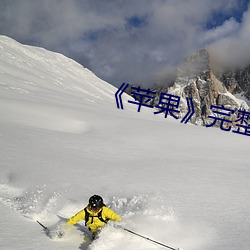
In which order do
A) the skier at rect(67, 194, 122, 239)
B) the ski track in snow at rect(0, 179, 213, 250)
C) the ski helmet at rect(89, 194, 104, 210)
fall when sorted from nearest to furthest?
the ski track in snow at rect(0, 179, 213, 250) < the ski helmet at rect(89, 194, 104, 210) < the skier at rect(67, 194, 122, 239)

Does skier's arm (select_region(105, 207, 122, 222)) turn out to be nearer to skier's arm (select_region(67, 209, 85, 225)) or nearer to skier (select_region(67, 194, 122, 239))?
skier (select_region(67, 194, 122, 239))

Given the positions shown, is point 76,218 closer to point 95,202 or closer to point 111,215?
point 95,202

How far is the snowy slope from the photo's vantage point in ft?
16.9

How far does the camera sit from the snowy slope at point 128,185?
16.9 ft

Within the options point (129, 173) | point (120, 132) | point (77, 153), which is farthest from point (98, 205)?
point (120, 132)

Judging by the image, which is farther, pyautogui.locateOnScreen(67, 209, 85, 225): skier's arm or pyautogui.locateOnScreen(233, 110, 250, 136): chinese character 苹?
pyautogui.locateOnScreen(233, 110, 250, 136): chinese character 苹

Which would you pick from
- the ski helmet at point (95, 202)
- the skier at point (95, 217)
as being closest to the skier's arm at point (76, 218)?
the skier at point (95, 217)

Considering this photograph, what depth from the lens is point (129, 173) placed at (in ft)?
27.8

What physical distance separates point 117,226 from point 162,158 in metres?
5.35

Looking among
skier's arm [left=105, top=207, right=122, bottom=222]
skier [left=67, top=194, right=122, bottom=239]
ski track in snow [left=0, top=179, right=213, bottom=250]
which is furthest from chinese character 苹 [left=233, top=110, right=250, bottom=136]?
skier [left=67, top=194, right=122, bottom=239]

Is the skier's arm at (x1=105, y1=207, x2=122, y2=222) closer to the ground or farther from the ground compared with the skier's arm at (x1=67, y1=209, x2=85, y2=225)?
farther from the ground

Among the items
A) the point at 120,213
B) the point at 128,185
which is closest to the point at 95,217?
the point at 120,213

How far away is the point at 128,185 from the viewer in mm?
7516

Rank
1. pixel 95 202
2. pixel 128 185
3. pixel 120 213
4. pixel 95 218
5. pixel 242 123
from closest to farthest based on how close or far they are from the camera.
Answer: pixel 95 202
pixel 95 218
pixel 120 213
pixel 128 185
pixel 242 123
